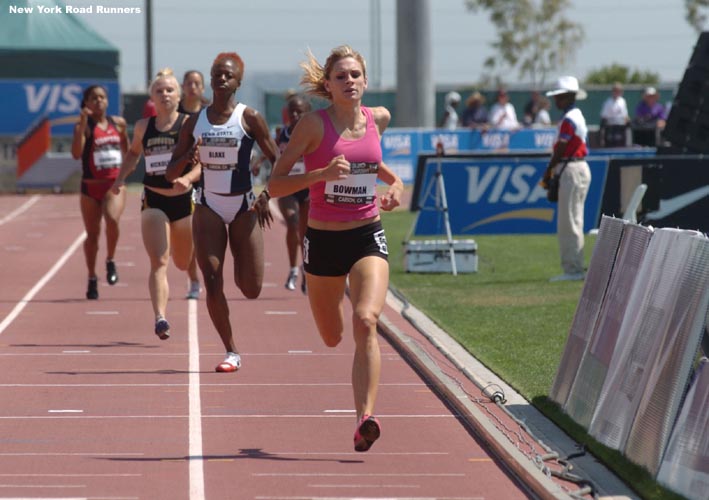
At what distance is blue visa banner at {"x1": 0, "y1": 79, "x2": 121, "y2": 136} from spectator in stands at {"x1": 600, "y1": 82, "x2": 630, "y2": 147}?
12672 mm

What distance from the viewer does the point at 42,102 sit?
3994 cm

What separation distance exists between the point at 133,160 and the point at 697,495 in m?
7.44

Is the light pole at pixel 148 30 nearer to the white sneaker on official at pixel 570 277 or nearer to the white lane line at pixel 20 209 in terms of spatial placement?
the white lane line at pixel 20 209

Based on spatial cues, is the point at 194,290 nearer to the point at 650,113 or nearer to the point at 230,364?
the point at 230,364

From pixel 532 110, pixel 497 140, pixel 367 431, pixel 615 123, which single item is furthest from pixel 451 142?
pixel 367 431

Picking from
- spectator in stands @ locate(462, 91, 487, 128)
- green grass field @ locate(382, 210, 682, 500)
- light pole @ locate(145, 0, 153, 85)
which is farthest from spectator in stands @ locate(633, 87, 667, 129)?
light pole @ locate(145, 0, 153, 85)

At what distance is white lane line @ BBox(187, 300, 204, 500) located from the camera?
24.8ft

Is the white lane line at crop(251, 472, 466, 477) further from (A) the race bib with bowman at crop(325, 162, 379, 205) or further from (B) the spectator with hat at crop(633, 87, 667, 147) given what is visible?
(B) the spectator with hat at crop(633, 87, 667, 147)

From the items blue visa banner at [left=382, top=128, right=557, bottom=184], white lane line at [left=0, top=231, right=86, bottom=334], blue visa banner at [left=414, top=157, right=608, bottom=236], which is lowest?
white lane line at [left=0, top=231, right=86, bottom=334]

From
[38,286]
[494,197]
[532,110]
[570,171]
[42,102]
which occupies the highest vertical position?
[42,102]

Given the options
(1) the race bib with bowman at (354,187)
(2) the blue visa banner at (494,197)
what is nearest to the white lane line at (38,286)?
(2) the blue visa banner at (494,197)

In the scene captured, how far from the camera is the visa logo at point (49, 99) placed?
39812mm

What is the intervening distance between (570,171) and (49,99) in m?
24.9

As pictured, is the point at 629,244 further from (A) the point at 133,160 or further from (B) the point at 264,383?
(A) the point at 133,160
